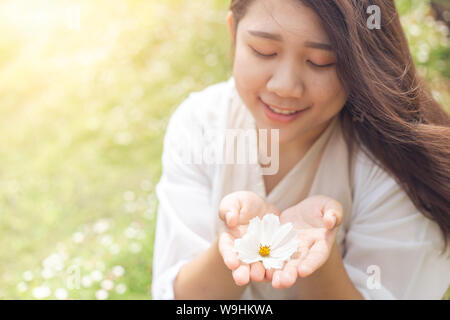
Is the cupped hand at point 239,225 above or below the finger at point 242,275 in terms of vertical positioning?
above

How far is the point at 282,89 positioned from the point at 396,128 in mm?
354

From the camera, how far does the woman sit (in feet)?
4.15

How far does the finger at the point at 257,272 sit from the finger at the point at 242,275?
0.7 inches

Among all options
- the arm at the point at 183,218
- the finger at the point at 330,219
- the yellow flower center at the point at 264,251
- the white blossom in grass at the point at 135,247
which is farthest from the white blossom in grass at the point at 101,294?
the finger at the point at 330,219

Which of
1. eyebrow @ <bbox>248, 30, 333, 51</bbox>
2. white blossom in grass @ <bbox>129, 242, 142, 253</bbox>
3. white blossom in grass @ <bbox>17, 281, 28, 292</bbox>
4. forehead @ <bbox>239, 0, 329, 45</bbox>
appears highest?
forehead @ <bbox>239, 0, 329, 45</bbox>

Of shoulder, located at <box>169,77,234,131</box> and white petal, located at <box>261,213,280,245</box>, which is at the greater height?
shoulder, located at <box>169,77,234,131</box>

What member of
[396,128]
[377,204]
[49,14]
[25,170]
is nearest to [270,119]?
[396,128]

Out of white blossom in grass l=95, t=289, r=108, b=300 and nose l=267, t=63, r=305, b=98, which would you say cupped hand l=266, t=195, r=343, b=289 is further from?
white blossom in grass l=95, t=289, r=108, b=300

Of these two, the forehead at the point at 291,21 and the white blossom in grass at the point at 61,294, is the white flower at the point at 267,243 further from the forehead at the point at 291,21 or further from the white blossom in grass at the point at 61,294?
the white blossom in grass at the point at 61,294

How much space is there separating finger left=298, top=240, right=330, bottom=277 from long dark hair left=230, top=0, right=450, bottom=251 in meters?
0.41

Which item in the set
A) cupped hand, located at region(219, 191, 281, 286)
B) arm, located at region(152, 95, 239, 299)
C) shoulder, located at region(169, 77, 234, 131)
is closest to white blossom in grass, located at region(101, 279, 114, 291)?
arm, located at region(152, 95, 239, 299)

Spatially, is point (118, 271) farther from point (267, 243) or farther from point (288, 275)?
point (288, 275)

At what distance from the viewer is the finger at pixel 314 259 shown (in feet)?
3.74
